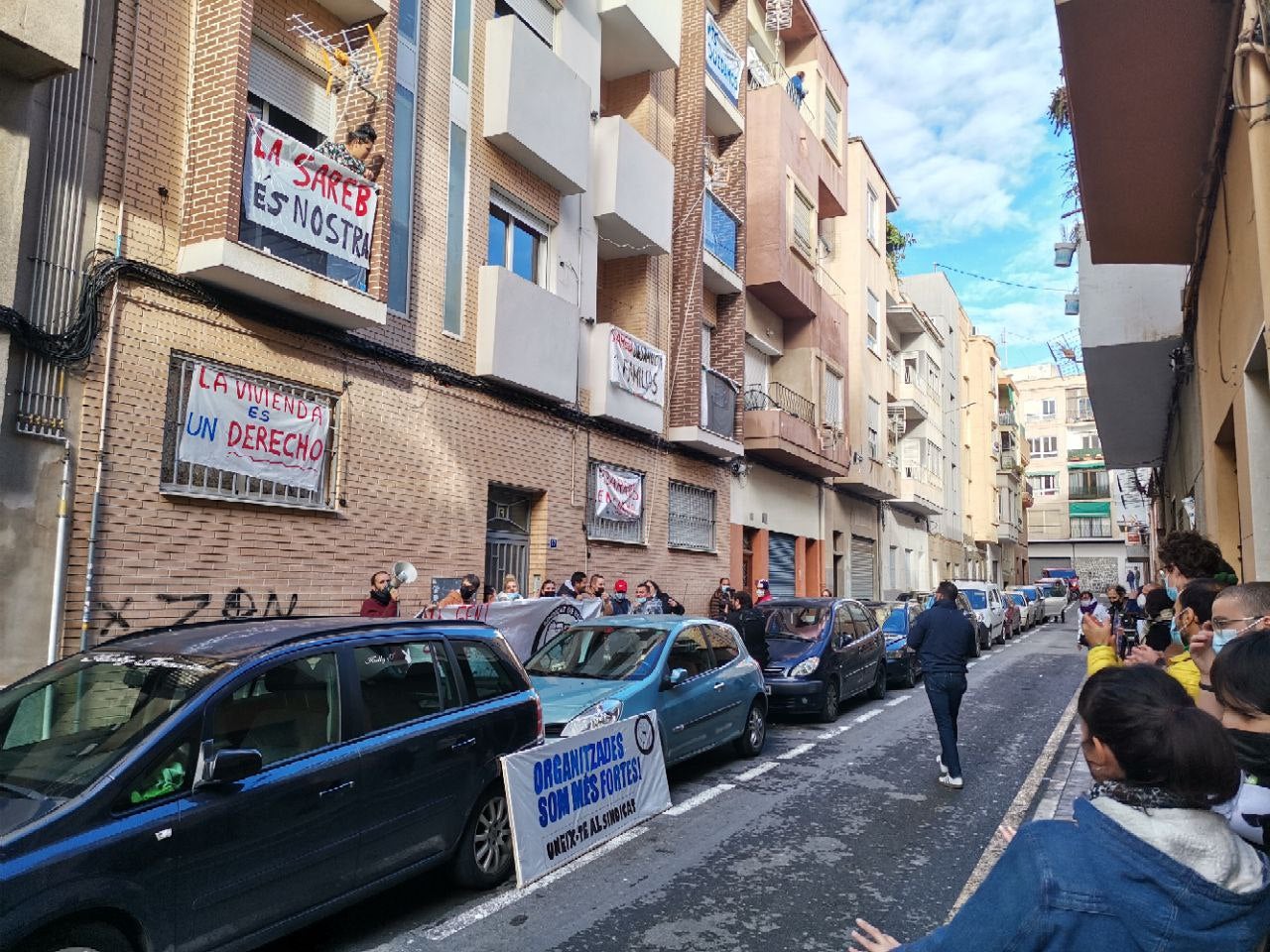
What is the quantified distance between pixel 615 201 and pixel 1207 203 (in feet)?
29.5

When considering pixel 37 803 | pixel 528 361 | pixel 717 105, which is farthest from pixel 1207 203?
pixel 717 105

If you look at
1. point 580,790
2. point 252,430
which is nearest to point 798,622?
point 580,790

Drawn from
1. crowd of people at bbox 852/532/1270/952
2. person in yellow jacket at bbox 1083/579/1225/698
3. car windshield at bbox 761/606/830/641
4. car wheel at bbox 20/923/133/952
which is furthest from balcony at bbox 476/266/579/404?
crowd of people at bbox 852/532/1270/952

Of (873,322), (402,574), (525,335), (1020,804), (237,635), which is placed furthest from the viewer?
(873,322)

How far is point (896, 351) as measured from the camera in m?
36.0

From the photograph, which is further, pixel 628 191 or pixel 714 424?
pixel 714 424

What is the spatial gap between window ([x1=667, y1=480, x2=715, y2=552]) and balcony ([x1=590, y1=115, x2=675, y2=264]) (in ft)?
15.3

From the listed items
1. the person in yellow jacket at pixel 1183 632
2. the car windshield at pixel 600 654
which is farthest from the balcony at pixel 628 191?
the person in yellow jacket at pixel 1183 632

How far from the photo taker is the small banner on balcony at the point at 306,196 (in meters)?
8.82

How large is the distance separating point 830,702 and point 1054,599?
32.0m

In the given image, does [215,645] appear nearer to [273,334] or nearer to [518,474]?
[273,334]

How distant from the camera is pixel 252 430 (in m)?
9.02

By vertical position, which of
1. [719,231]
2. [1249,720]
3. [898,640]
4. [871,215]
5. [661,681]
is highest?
[871,215]

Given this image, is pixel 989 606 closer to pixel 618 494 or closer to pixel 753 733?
pixel 618 494
